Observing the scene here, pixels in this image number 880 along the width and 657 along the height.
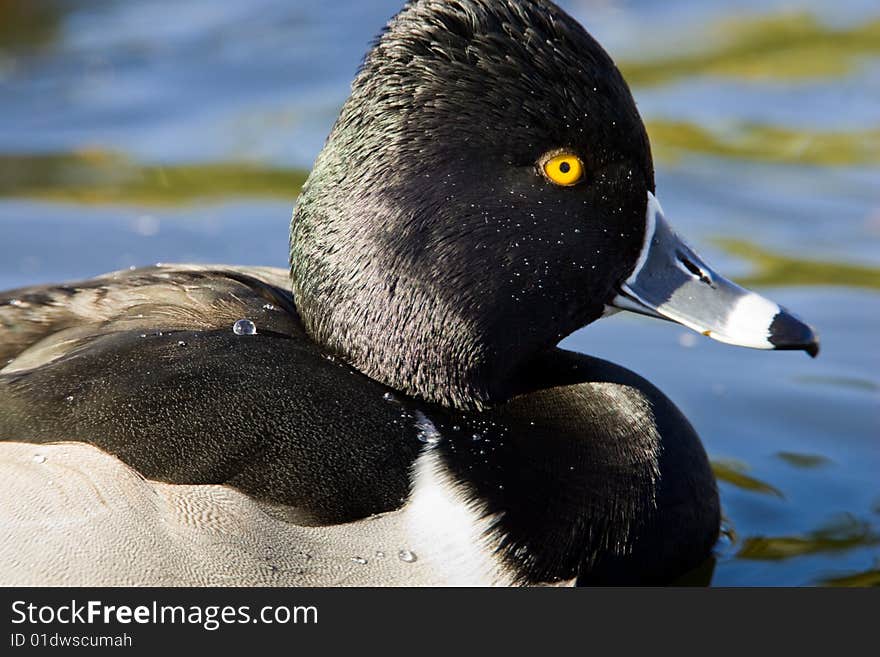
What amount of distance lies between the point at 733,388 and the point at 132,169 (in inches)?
125

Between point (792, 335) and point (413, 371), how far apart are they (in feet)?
3.31

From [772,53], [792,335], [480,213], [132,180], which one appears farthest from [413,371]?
[772,53]

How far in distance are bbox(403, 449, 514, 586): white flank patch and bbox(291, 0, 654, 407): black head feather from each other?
0.36 meters

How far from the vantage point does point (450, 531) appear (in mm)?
3721

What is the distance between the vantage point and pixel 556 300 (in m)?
4.09

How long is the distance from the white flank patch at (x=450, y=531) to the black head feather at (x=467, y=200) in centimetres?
36

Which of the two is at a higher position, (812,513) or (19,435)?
(19,435)

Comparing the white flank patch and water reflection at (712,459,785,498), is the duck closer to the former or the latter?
the white flank patch

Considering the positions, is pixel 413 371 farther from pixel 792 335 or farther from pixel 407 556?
pixel 792 335

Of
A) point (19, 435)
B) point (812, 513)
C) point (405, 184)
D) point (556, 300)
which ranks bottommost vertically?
point (812, 513)

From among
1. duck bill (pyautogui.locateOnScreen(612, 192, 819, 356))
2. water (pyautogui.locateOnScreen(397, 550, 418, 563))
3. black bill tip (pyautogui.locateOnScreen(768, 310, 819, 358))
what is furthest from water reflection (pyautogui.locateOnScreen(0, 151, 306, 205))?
water (pyautogui.locateOnScreen(397, 550, 418, 563))

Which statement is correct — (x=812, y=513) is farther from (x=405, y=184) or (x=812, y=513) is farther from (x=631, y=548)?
(x=405, y=184)

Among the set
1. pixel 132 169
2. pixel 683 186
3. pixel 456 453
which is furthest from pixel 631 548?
pixel 132 169

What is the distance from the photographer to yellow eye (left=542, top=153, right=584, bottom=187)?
156 inches
